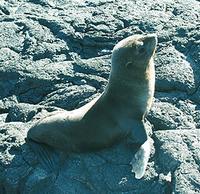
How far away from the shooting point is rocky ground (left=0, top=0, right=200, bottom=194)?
20.1ft

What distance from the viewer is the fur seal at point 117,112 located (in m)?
6.12

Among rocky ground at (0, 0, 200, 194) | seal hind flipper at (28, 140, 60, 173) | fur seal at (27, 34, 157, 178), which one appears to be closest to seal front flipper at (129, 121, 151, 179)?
fur seal at (27, 34, 157, 178)

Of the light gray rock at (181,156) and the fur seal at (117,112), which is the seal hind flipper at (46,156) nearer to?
the fur seal at (117,112)

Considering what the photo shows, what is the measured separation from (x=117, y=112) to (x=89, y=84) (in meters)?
1.19

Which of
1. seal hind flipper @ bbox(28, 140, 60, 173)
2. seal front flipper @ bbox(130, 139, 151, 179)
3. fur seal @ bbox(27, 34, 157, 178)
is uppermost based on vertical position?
fur seal @ bbox(27, 34, 157, 178)

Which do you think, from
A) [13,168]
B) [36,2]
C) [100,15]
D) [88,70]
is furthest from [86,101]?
[36,2]

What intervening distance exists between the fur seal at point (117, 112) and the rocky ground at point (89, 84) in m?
0.15

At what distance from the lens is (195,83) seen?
712 centimetres

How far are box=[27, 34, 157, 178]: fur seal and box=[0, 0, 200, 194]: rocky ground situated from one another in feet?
0.49

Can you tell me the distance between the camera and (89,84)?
7.29m

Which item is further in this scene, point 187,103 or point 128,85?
point 187,103

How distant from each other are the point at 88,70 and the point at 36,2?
5.65ft

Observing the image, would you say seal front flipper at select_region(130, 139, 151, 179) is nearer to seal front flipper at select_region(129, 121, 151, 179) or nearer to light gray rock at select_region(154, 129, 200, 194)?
seal front flipper at select_region(129, 121, 151, 179)

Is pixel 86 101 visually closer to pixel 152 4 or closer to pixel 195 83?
pixel 195 83
